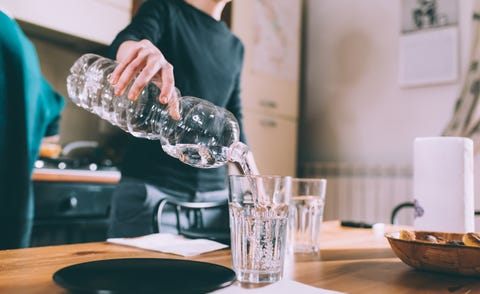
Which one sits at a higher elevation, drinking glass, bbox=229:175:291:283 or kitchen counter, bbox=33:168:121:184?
kitchen counter, bbox=33:168:121:184

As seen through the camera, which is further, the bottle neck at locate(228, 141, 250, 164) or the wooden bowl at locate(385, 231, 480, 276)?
the bottle neck at locate(228, 141, 250, 164)

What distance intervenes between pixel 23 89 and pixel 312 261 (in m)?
0.87

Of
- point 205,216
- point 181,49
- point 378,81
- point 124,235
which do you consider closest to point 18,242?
point 124,235

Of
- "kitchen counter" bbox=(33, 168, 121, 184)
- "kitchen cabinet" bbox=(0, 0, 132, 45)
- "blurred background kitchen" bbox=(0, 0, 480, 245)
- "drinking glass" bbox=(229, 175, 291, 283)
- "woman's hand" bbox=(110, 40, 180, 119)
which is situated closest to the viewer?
"drinking glass" bbox=(229, 175, 291, 283)

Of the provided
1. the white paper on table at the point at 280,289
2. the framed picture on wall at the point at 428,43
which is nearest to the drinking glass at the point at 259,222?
the white paper on table at the point at 280,289

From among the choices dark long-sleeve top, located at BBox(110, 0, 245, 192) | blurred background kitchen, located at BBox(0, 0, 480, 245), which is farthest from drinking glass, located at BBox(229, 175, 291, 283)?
blurred background kitchen, located at BBox(0, 0, 480, 245)

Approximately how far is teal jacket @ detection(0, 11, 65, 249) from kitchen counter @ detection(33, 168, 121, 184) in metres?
0.56

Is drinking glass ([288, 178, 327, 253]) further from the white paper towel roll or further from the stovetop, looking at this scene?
the stovetop

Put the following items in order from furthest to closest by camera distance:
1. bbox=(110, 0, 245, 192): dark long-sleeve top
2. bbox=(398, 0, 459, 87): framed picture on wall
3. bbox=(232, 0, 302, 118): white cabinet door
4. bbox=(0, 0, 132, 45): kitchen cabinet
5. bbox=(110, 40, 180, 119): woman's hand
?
bbox=(232, 0, 302, 118): white cabinet door → bbox=(398, 0, 459, 87): framed picture on wall → bbox=(0, 0, 132, 45): kitchen cabinet → bbox=(110, 0, 245, 192): dark long-sleeve top → bbox=(110, 40, 180, 119): woman's hand

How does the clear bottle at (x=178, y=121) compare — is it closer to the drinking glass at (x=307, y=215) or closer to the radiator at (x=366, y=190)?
the drinking glass at (x=307, y=215)

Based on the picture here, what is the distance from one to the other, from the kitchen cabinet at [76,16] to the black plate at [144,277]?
1.70m

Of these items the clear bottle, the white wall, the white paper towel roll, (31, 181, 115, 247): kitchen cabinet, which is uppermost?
the white wall

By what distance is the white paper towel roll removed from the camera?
860 millimetres

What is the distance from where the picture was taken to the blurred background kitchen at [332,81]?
7.80 ft
